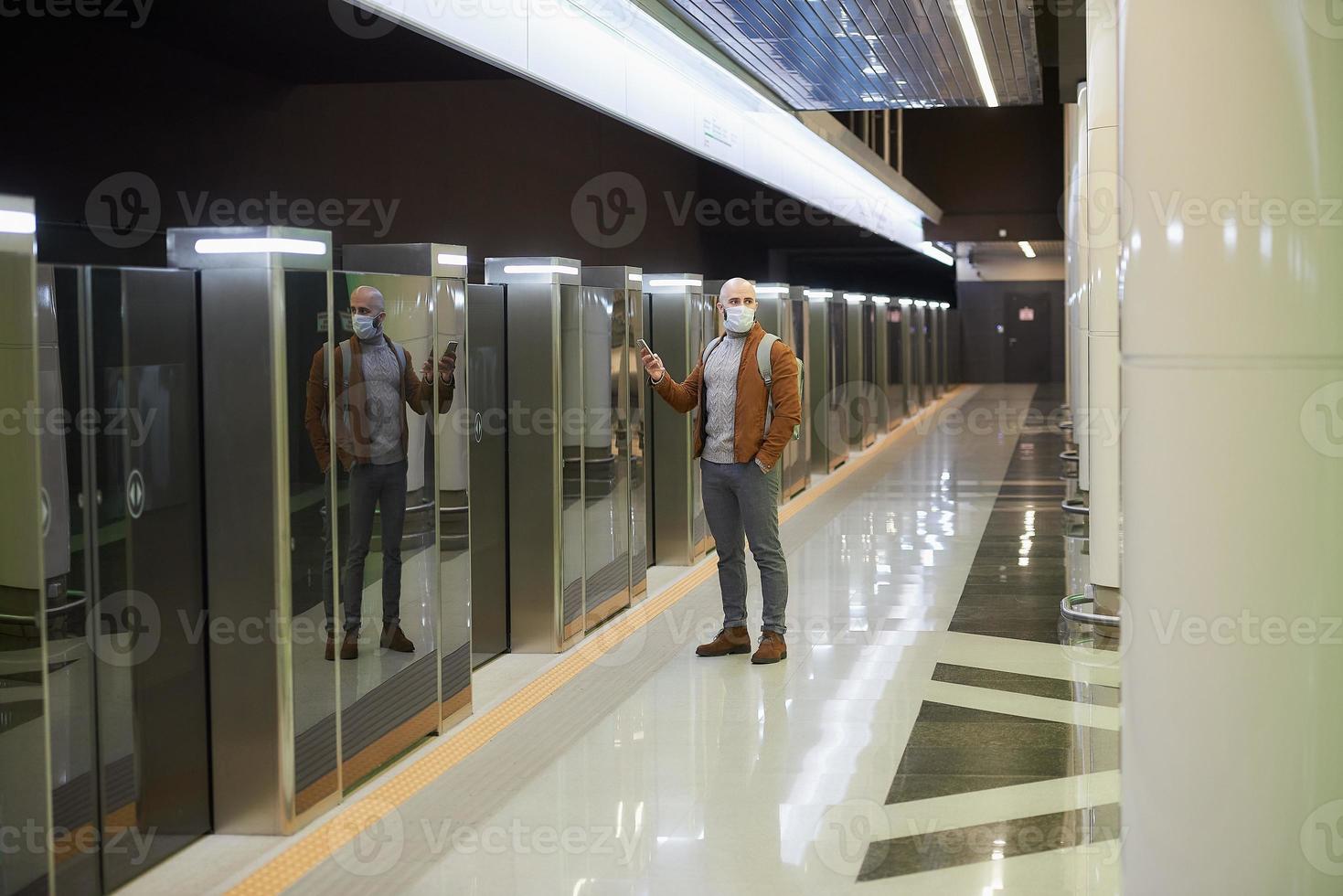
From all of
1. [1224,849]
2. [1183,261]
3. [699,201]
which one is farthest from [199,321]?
[699,201]

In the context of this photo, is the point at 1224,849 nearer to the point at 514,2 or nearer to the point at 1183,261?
the point at 1183,261

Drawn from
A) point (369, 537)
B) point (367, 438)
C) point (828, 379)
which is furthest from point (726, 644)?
point (828, 379)

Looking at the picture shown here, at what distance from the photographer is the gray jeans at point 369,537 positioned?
176 inches

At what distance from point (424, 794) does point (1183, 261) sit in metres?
2.83

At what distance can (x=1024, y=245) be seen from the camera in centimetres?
3108

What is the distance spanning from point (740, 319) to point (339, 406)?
2349 mm

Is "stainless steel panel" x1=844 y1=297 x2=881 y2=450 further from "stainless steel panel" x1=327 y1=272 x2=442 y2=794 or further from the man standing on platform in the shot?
"stainless steel panel" x1=327 y1=272 x2=442 y2=794

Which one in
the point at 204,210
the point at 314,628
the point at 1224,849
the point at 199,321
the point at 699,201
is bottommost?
the point at 1224,849

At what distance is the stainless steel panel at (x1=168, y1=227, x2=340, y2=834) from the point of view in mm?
3969

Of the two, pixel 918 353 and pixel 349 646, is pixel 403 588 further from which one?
pixel 918 353

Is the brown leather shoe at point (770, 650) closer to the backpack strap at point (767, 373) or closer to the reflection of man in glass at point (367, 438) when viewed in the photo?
the backpack strap at point (767, 373)

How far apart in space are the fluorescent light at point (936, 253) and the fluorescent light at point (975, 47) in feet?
48.9

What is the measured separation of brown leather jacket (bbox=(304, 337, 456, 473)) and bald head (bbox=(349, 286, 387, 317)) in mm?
110

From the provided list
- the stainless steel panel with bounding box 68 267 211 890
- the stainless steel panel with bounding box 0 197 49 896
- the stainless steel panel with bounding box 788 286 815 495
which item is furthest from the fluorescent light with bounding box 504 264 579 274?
the stainless steel panel with bounding box 788 286 815 495
